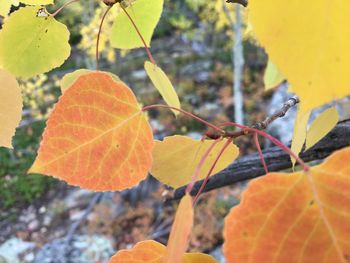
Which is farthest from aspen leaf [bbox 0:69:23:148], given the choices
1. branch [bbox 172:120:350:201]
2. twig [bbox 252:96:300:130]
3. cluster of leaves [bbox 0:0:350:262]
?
branch [bbox 172:120:350:201]

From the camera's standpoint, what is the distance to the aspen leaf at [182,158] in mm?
428

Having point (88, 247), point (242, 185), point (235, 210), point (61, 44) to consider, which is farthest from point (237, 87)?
point (235, 210)

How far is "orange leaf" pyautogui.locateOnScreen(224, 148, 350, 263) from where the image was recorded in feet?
0.81

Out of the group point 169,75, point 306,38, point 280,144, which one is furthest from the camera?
point 169,75

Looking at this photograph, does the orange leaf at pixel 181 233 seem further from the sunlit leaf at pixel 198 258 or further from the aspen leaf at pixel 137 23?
the aspen leaf at pixel 137 23

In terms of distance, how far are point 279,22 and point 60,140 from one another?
0.17 meters

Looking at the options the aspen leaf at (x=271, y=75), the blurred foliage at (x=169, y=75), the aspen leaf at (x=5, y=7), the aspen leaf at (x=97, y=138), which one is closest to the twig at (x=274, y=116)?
the aspen leaf at (x=271, y=75)

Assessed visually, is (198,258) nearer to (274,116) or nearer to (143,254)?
(143,254)

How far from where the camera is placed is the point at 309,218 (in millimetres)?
250

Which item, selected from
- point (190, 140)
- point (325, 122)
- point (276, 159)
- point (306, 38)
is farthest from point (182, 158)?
point (276, 159)

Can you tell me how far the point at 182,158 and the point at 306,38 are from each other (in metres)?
0.23

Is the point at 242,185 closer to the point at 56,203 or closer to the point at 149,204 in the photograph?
the point at 149,204

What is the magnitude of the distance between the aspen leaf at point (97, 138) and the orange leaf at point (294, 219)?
111 mm

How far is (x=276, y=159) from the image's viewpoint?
844 millimetres
